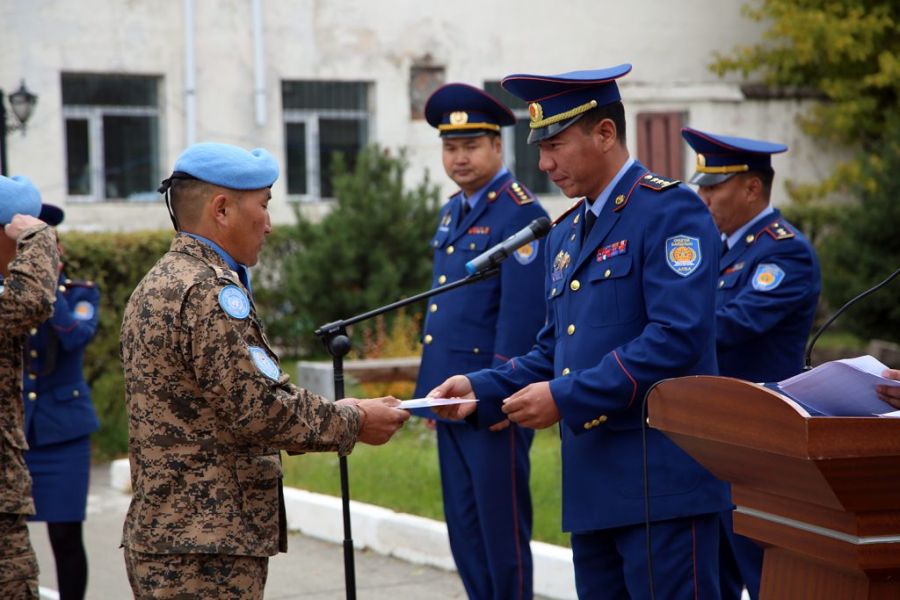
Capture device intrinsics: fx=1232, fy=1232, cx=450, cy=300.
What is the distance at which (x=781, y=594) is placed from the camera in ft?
10.1

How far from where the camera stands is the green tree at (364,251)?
13211mm

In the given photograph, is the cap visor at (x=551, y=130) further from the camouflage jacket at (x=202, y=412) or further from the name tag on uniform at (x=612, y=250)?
the camouflage jacket at (x=202, y=412)

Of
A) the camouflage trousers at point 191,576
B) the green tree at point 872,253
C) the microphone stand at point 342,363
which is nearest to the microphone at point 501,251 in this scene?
the microphone stand at point 342,363

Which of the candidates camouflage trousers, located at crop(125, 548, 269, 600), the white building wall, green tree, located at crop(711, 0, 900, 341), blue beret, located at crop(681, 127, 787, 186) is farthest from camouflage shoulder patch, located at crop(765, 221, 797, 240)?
green tree, located at crop(711, 0, 900, 341)

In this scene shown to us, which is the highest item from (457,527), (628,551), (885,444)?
(885,444)

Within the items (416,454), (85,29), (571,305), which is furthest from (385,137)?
(571,305)

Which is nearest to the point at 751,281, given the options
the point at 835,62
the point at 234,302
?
the point at 234,302

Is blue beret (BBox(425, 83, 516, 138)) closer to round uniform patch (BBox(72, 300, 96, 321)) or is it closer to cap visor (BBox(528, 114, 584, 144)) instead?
cap visor (BBox(528, 114, 584, 144))

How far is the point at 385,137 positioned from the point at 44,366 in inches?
497

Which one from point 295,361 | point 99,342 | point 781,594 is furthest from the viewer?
point 295,361

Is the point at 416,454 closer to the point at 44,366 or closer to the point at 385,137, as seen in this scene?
the point at 44,366

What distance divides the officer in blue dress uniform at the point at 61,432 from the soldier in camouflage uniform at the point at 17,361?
101 centimetres

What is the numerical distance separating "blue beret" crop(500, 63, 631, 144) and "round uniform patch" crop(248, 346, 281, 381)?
119 centimetres

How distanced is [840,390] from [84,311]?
13.1 feet
